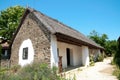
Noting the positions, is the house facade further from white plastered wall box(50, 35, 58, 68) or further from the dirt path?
the dirt path

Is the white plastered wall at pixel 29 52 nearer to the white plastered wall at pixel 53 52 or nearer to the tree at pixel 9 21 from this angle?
the white plastered wall at pixel 53 52

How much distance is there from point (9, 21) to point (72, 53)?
600 inches

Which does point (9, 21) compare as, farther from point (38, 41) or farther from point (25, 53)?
point (38, 41)

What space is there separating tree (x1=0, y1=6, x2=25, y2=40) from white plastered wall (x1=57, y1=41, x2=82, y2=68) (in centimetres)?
1292

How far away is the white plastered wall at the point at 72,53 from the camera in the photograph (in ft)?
55.5

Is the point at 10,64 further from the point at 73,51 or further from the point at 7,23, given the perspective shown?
the point at 7,23

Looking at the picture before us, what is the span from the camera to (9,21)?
28.6 m

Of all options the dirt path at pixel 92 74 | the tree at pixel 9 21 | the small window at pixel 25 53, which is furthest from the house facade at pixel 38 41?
the tree at pixel 9 21

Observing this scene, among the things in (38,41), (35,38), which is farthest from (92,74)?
(35,38)

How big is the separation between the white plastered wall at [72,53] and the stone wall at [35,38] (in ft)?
11.1

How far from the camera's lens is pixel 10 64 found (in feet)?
54.0

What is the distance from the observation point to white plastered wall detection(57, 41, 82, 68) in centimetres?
1692

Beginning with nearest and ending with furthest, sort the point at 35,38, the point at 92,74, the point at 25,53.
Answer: the point at 92,74
the point at 35,38
the point at 25,53

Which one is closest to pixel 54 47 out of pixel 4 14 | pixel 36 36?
pixel 36 36
